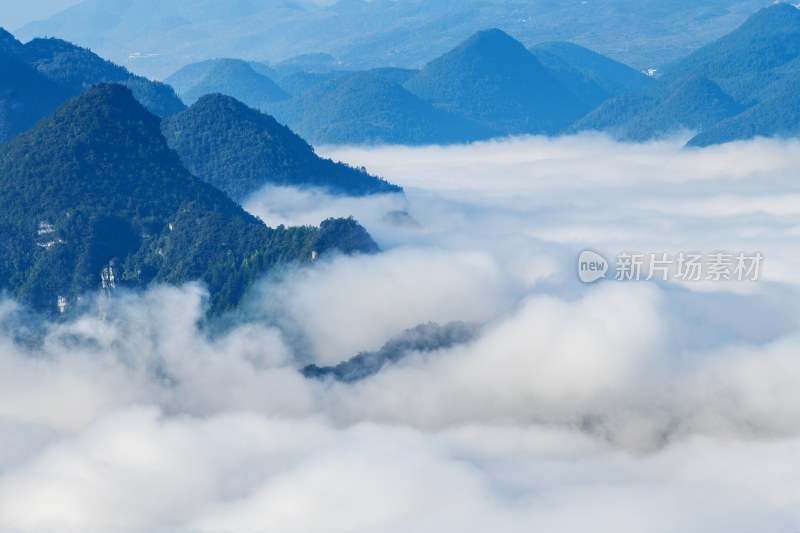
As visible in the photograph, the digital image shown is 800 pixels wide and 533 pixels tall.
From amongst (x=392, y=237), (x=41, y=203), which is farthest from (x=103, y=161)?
(x=392, y=237)

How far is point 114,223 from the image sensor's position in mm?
165250

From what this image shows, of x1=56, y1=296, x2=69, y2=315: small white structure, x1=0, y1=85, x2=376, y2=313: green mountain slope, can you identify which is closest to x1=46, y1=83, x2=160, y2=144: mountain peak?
x1=0, y1=85, x2=376, y2=313: green mountain slope

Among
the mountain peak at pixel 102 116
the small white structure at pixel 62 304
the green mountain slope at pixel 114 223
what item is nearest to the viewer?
the small white structure at pixel 62 304

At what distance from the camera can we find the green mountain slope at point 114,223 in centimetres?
16112

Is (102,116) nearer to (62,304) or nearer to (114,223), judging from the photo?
(114,223)

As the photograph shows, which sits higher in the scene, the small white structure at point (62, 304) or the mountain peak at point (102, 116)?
the mountain peak at point (102, 116)

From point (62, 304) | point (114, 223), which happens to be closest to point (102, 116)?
point (114, 223)

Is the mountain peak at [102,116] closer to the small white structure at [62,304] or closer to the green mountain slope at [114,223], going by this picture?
the green mountain slope at [114,223]

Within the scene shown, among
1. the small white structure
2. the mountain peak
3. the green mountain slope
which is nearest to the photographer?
the small white structure

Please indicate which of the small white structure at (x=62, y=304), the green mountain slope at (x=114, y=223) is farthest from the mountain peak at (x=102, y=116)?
the small white structure at (x=62, y=304)

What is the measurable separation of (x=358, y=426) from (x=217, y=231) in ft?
93.7

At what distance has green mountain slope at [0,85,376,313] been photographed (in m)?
161

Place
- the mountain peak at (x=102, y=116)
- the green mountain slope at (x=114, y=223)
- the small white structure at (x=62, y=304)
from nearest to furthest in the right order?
the small white structure at (x=62, y=304)
the green mountain slope at (x=114, y=223)
the mountain peak at (x=102, y=116)

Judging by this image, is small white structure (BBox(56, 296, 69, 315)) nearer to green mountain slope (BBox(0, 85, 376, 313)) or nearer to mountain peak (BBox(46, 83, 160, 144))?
green mountain slope (BBox(0, 85, 376, 313))
